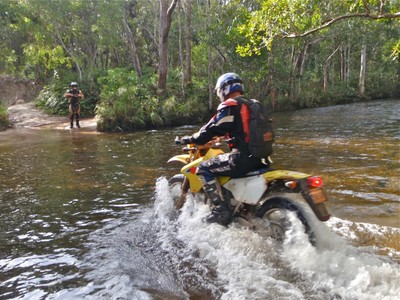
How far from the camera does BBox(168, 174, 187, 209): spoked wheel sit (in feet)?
17.5

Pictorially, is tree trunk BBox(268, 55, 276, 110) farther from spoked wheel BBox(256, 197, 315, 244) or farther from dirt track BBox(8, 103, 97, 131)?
spoked wheel BBox(256, 197, 315, 244)

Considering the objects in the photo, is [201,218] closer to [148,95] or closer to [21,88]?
[148,95]

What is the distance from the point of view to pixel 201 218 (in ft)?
15.9

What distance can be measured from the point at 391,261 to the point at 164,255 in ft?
7.77

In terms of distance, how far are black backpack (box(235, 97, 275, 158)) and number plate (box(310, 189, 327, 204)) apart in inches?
26.6

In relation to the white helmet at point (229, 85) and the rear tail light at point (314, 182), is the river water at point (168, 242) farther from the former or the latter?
the white helmet at point (229, 85)

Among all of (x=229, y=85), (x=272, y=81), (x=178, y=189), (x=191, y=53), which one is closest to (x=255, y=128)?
(x=229, y=85)

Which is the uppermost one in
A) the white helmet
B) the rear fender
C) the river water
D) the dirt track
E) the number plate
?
the white helmet

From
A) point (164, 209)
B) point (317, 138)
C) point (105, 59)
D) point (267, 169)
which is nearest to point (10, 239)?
point (164, 209)

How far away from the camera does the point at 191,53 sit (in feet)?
82.3

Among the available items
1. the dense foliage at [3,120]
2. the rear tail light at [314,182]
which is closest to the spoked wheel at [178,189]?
the rear tail light at [314,182]

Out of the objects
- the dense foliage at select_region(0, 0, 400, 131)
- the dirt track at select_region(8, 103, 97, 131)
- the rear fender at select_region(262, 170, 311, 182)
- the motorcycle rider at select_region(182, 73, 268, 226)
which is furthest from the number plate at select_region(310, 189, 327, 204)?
the dirt track at select_region(8, 103, 97, 131)

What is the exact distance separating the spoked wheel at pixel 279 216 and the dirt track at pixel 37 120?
540 inches

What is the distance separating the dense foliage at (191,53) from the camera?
14.6 meters
